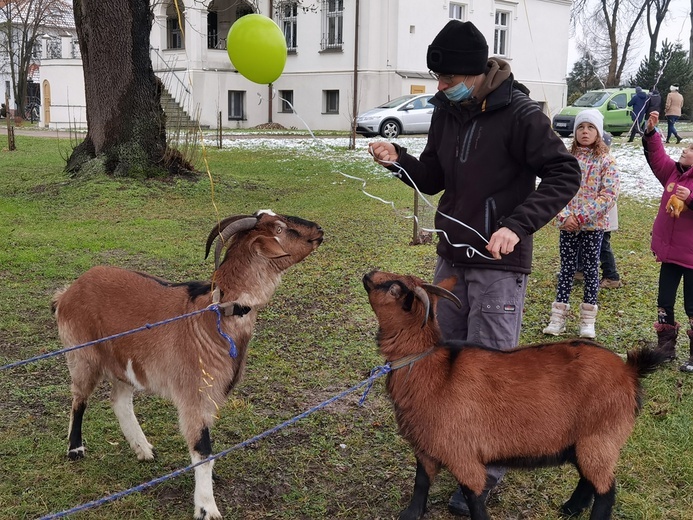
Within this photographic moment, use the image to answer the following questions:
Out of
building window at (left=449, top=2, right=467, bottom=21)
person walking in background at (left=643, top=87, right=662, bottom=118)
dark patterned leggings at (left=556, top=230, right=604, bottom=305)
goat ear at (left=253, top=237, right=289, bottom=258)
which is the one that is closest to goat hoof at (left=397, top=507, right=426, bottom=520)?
goat ear at (left=253, top=237, right=289, bottom=258)

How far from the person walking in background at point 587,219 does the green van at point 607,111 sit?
19741 mm

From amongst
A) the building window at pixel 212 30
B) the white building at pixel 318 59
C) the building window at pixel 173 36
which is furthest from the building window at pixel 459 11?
the building window at pixel 173 36

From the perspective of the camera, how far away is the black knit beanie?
3.43 m

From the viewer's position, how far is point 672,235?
553cm

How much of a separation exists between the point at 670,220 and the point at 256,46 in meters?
3.63

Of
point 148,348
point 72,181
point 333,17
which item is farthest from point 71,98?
point 148,348

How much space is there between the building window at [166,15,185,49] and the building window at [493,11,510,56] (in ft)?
52.1

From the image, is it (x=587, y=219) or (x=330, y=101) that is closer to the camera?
(x=587, y=219)

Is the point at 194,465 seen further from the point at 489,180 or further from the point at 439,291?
the point at 489,180

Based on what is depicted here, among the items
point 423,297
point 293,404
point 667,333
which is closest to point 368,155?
point 667,333

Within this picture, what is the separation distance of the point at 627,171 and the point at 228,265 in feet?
47.5

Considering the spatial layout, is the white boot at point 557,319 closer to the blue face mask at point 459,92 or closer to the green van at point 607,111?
the blue face mask at point 459,92

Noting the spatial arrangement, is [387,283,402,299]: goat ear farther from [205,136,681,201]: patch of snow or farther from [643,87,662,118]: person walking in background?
[205,136,681,201]: patch of snow

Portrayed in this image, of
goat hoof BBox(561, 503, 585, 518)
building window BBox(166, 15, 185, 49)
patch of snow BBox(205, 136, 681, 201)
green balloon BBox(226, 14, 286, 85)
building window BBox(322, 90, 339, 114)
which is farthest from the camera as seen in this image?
building window BBox(322, 90, 339, 114)
